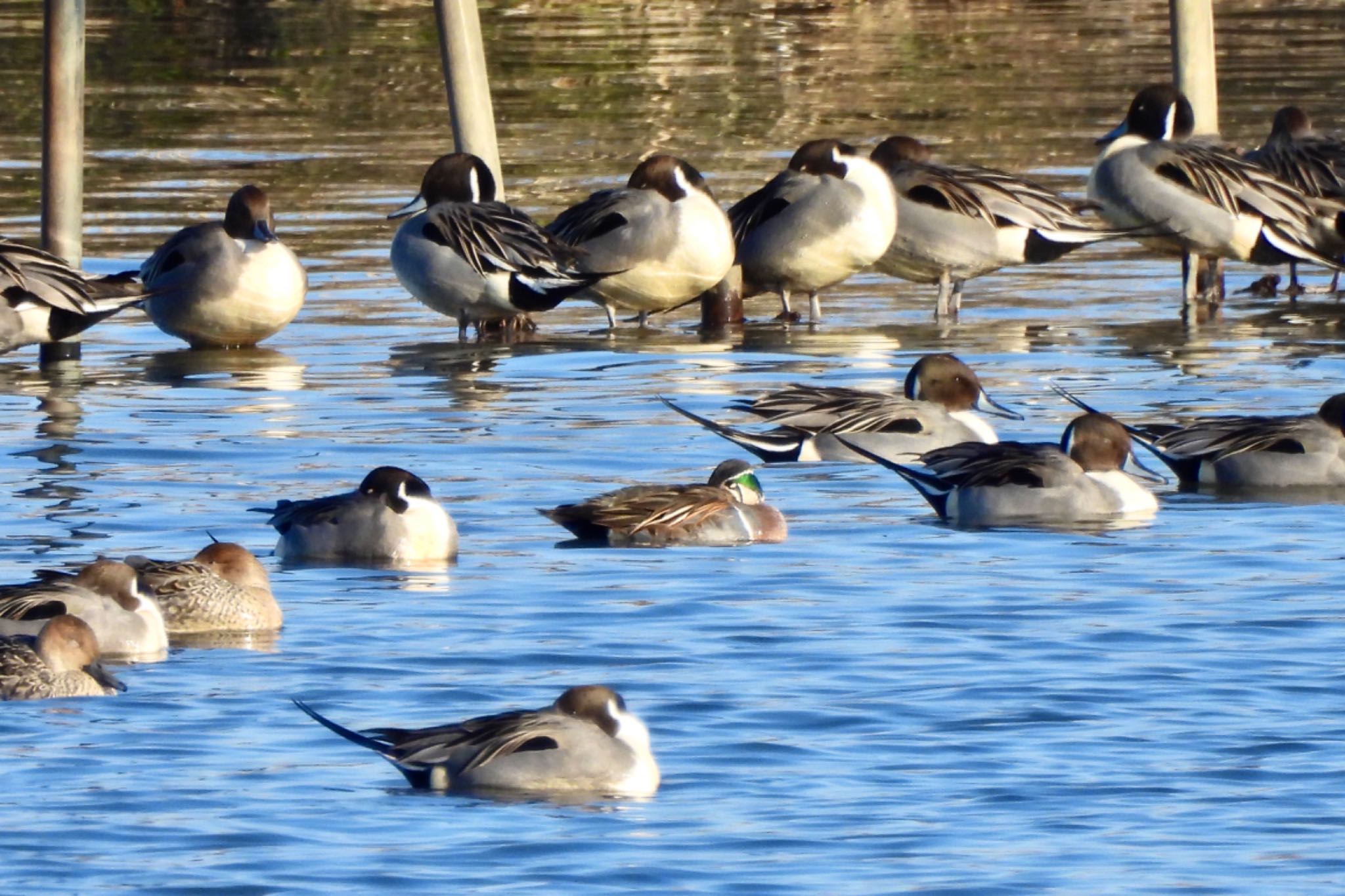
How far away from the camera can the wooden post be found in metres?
15.8

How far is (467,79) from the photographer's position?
17.4 metres

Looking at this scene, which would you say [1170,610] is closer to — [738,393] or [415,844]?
[415,844]

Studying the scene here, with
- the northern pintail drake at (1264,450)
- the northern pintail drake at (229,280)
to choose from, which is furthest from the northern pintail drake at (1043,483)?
the northern pintail drake at (229,280)

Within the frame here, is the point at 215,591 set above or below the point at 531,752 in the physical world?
above

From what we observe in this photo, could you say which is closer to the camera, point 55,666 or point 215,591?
point 55,666

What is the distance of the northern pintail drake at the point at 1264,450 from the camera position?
1227 cm

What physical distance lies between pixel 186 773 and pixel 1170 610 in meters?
3.70

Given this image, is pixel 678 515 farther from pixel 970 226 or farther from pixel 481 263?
pixel 970 226

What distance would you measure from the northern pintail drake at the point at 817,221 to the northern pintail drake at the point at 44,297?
394 cm

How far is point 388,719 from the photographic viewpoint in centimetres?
846

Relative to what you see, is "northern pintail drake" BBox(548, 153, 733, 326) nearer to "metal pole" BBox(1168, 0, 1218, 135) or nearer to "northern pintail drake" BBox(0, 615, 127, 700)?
"metal pole" BBox(1168, 0, 1218, 135)

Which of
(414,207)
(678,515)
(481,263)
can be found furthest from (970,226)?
(678,515)

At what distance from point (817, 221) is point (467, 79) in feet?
7.73

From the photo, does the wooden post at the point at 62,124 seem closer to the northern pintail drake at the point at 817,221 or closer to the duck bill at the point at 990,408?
the northern pintail drake at the point at 817,221
